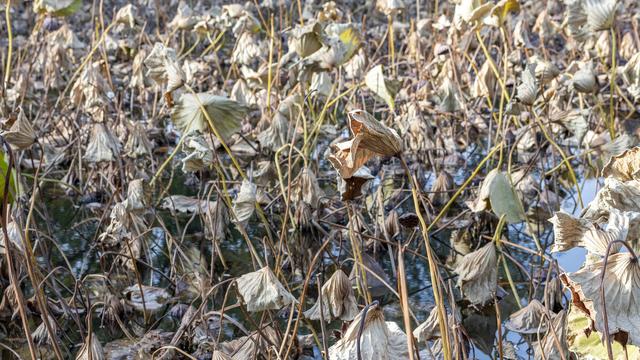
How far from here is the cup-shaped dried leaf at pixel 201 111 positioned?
184 centimetres

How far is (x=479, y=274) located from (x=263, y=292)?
494 mm

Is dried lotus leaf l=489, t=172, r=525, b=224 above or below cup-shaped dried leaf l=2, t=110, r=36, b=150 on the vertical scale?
below

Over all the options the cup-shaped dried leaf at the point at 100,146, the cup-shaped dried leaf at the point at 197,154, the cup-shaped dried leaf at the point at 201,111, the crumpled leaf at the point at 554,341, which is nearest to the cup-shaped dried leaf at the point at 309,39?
the cup-shaped dried leaf at the point at 201,111

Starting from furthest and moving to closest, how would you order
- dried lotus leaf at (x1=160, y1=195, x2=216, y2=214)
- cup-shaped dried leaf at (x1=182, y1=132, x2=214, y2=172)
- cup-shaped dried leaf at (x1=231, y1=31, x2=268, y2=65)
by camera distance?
cup-shaped dried leaf at (x1=231, y1=31, x2=268, y2=65) → dried lotus leaf at (x1=160, y1=195, x2=216, y2=214) → cup-shaped dried leaf at (x1=182, y1=132, x2=214, y2=172)

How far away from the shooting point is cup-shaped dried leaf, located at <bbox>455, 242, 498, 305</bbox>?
1636 millimetres

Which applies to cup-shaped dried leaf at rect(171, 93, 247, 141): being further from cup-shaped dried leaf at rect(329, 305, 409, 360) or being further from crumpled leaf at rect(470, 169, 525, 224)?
cup-shaped dried leaf at rect(329, 305, 409, 360)

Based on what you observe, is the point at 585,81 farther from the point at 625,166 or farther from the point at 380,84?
the point at 625,166

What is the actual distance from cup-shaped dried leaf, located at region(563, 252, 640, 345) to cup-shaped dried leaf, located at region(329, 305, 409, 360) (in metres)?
0.23

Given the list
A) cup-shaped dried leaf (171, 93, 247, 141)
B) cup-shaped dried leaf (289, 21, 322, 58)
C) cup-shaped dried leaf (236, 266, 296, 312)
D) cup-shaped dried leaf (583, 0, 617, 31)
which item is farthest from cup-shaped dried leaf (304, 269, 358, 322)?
cup-shaped dried leaf (583, 0, 617, 31)

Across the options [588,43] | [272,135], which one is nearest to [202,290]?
[272,135]

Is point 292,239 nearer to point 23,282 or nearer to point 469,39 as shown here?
point 23,282

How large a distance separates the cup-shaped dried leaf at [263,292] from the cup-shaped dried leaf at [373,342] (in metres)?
0.34

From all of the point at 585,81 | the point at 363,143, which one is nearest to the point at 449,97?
the point at 585,81

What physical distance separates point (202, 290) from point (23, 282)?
0.42m
